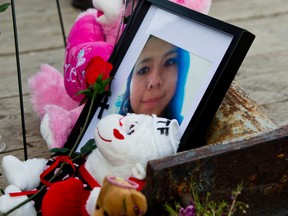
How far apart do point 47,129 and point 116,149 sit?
1.27 ft

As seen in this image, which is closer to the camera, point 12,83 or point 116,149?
point 116,149

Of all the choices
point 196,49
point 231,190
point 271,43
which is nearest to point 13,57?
point 271,43

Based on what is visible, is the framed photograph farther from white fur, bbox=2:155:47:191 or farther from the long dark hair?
white fur, bbox=2:155:47:191

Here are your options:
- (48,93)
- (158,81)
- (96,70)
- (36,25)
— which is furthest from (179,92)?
(36,25)

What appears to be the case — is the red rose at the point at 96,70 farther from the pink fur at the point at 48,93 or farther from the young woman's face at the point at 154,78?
the pink fur at the point at 48,93

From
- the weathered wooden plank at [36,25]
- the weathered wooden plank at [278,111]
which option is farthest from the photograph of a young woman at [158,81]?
the weathered wooden plank at [36,25]

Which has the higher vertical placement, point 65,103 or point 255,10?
point 255,10

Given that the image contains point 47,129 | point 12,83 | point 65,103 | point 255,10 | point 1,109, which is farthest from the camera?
point 255,10

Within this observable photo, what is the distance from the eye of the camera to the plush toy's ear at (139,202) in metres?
0.90

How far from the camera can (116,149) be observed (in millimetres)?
1065

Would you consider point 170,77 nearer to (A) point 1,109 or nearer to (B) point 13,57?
(A) point 1,109

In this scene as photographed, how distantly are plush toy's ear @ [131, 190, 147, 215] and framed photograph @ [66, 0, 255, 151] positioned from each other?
0.23 m

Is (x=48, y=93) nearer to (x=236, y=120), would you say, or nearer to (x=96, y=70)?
(x=96, y=70)

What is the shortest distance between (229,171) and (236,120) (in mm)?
239
